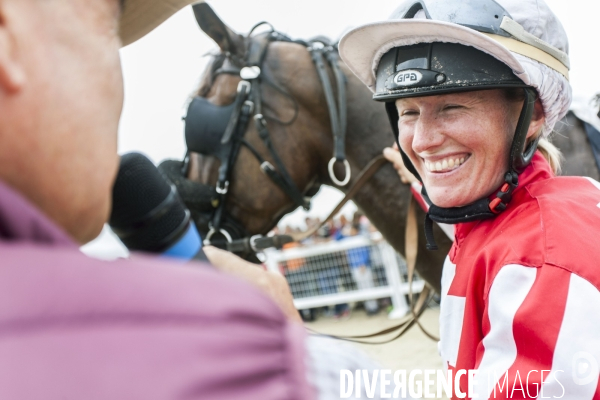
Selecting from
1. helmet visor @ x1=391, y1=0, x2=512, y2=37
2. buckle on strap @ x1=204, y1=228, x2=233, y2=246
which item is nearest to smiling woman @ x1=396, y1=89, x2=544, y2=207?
helmet visor @ x1=391, y1=0, x2=512, y2=37

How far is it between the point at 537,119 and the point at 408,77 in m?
0.41

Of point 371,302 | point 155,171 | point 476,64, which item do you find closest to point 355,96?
point 476,64

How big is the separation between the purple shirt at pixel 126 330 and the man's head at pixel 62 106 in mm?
90

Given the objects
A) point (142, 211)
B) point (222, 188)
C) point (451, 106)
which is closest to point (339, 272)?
point (222, 188)

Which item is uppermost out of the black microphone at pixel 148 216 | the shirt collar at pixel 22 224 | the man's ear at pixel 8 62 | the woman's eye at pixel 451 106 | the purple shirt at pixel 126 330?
the man's ear at pixel 8 62

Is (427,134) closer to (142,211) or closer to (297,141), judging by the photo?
(142,211)

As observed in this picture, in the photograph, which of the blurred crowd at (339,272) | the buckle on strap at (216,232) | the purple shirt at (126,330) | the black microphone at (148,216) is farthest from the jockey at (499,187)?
the blurred crowd at (339,272)

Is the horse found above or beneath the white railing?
above

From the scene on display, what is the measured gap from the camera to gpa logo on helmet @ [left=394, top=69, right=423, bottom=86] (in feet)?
4.78

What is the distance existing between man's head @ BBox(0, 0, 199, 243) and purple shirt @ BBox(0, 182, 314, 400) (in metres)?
0.09

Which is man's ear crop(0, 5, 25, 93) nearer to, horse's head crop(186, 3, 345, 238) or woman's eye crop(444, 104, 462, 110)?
woman's eye crop(444, 104, 462, 110)

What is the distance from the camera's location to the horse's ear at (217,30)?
280cm

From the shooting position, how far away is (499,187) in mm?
1479

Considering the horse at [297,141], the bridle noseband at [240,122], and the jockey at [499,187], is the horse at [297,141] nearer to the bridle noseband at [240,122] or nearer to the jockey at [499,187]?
the bridle noseband at [240,122]
